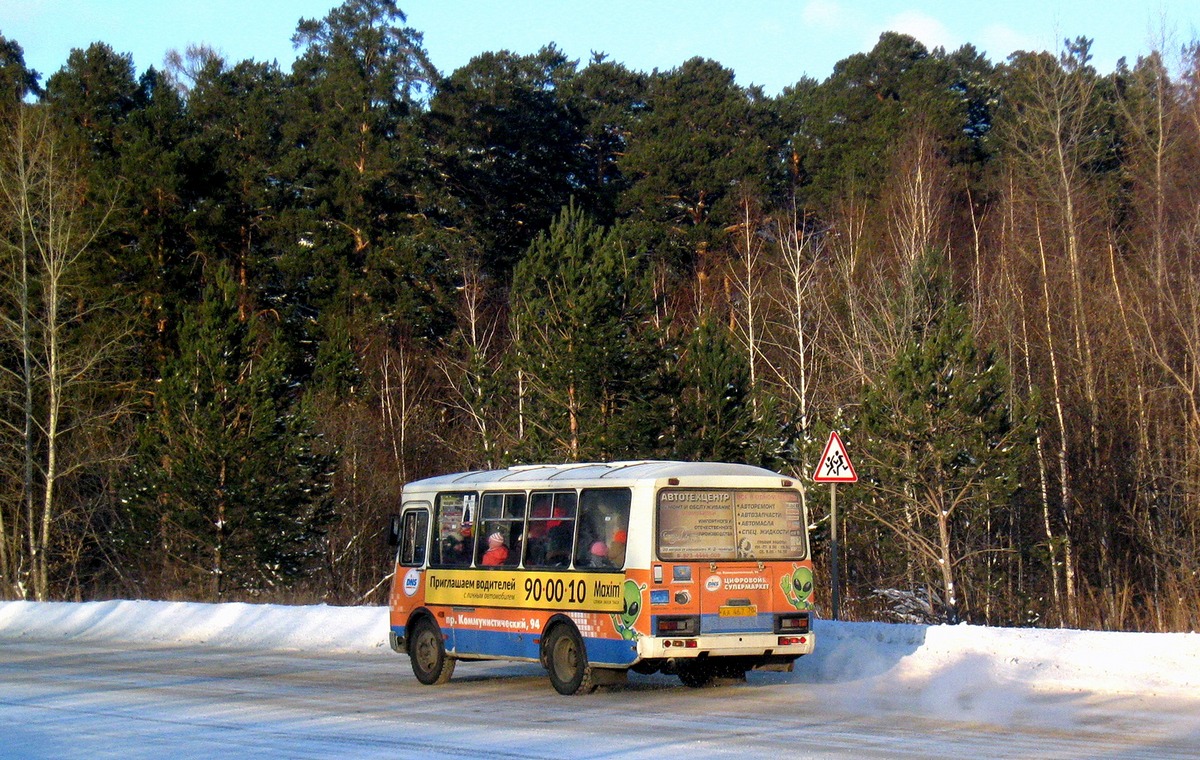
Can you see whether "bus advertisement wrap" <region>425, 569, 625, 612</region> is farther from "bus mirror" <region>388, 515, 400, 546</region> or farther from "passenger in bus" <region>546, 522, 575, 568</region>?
"bus mirror" <region>388, 515, 400, 546</region>

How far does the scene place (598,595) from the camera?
14.7m

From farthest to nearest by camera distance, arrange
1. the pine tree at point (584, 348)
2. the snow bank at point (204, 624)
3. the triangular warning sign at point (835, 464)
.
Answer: the pine tree at point (584, 348) < the snow bank at point (204, 624) < the triangular warning sign at point (835, 464)

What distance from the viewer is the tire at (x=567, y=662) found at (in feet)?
48.8

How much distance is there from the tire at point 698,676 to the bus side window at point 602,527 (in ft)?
5.88

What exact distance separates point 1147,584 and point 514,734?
2753cm

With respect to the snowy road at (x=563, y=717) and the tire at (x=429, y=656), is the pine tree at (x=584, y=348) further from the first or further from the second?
the tire at (x=429, y=656)

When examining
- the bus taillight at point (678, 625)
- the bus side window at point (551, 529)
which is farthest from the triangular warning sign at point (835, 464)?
the bus taillight at point (678, 625)

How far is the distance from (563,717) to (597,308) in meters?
20.6

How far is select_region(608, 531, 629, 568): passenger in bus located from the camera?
14539 millimetres

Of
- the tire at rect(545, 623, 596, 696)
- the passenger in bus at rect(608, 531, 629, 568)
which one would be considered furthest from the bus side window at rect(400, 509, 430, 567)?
the passenger in bus at rect(608, 531, 629, 568)

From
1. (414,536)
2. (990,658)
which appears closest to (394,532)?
(414,536)

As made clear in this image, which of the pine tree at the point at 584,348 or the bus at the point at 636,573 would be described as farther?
the pine tree at the point at 584,348

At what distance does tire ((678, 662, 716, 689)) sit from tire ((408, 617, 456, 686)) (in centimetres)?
290

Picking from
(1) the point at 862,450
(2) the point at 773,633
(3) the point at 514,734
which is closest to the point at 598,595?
(2) the point at 773,633
